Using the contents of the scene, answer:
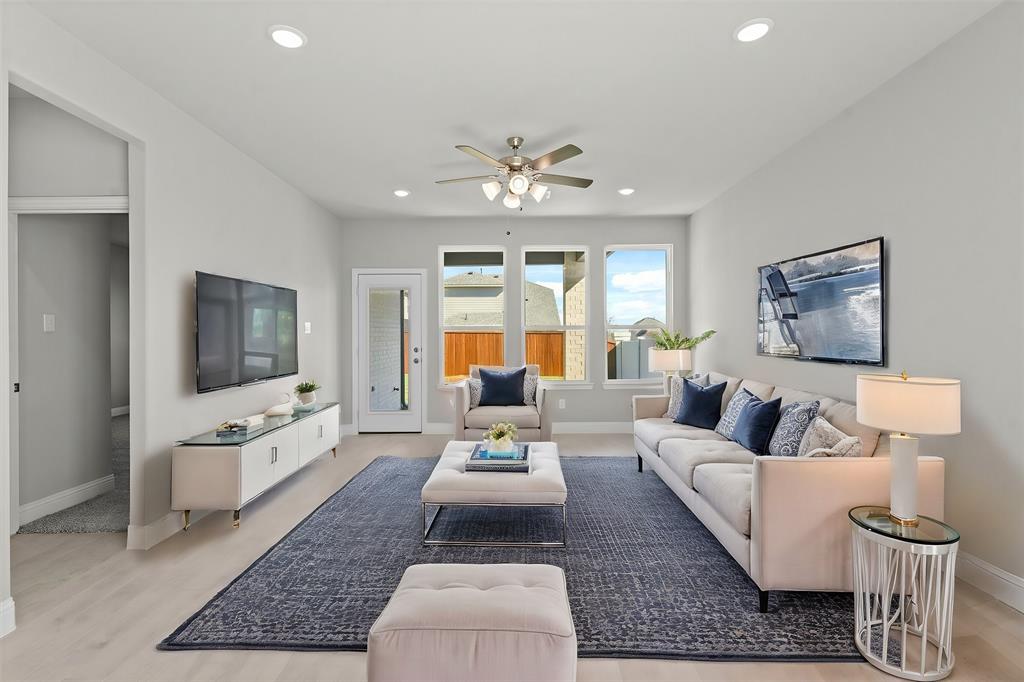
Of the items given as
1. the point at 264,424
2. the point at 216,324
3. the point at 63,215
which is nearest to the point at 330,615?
the point at 264,424

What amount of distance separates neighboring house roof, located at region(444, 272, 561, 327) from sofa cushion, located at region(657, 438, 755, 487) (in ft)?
9.87

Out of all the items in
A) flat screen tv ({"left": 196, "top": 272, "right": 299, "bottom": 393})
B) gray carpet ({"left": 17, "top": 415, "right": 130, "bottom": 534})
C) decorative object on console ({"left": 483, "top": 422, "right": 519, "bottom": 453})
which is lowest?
gray carpet ({"left": 17, "top": 415, "right": 130, "bottom": 534})

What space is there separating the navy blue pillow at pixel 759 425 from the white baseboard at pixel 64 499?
15.4 ft

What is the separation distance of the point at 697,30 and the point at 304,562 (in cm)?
334

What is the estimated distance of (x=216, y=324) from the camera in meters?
3.49

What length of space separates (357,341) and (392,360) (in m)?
0.49

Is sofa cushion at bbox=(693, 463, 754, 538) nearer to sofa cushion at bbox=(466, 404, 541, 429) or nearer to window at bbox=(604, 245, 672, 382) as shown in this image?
sofa cushion at bbox=(466, 404, 541, 429)

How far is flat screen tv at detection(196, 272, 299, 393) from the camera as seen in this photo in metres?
3.37

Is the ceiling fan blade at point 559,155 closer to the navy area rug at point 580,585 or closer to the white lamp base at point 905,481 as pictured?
the white lamp base at point 905,481

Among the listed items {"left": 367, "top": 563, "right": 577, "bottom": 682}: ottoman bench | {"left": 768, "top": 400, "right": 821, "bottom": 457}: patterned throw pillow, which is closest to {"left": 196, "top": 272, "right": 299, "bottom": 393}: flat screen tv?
{"left": 367, "top": 563, "right": 577, "bottom": 682}: ottoman bench

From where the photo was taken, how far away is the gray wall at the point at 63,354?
3.41 meters

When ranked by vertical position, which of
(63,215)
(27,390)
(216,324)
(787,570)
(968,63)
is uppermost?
(968,63)

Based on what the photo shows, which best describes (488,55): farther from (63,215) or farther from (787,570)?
(63,215)

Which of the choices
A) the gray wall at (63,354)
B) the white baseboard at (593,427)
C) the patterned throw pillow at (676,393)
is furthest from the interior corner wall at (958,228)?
the gray wall at (63,354)
